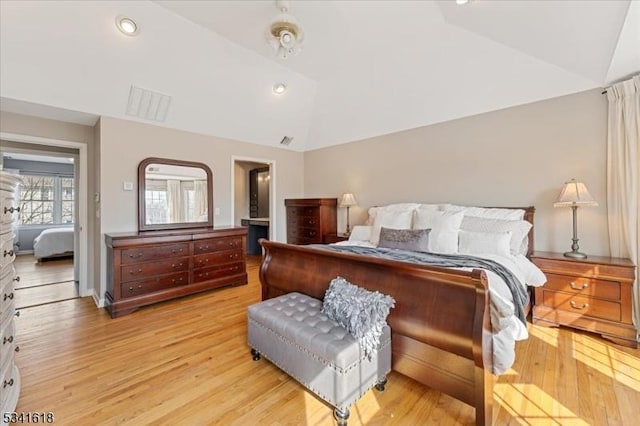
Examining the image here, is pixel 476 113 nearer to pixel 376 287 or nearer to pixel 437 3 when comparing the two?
pixel 437 3

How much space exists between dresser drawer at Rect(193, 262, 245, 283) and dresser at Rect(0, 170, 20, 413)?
6.57 feet

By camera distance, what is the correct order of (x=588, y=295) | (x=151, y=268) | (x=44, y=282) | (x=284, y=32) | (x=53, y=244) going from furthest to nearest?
(x=53, y=244), (x=44, y=282), (x=151, y=268), (x=588, y=295), (x=284, y=32)

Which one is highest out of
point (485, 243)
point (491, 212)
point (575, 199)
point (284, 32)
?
point (284, 32)

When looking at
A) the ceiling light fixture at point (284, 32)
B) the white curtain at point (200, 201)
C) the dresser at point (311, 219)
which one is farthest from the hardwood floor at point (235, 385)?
the ceiling light fixture at point (284, 32)

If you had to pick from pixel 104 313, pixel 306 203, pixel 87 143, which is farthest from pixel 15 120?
pixel 306 203

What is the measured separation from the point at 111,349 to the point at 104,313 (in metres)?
1.05

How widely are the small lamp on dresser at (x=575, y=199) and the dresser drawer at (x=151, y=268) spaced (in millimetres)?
4272

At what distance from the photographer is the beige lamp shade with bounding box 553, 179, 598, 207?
8.52 feet

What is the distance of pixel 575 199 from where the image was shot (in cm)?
262

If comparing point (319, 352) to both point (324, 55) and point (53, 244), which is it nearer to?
point (324, 55)

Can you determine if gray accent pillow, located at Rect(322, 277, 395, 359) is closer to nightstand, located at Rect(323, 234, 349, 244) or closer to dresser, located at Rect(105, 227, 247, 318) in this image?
dresser, located at Rect(105, 227, 247, 318)

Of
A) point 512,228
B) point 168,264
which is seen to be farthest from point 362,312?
point 168,264

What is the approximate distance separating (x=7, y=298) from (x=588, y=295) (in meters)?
4.37

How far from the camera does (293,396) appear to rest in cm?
181
